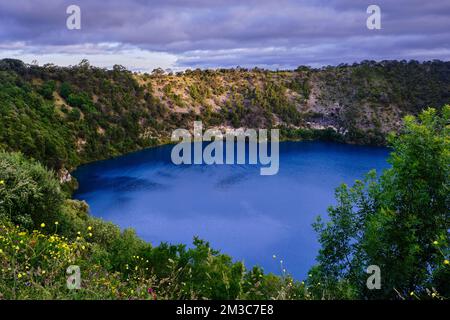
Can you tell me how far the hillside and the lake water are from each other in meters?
8.49

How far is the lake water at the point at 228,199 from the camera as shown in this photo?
5191 centimetres

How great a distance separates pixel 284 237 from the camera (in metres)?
54.1

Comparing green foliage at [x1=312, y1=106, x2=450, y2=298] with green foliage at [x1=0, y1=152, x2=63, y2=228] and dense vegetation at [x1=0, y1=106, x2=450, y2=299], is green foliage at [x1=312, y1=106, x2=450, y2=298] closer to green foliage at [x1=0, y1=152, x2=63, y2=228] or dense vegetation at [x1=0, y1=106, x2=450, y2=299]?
dense vegetation at [x1=0, y1=106, x2=450, y2=299]

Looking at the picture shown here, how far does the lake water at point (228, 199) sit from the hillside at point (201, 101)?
27.8ft

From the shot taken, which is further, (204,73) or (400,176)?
(204,73)

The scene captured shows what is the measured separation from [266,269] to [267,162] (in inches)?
2328

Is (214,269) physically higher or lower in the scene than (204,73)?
lower

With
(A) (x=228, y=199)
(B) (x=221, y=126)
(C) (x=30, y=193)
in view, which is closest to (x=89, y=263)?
(C) (x=30, y=193)

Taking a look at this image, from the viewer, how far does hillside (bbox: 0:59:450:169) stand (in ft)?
290

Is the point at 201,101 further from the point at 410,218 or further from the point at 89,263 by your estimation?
the point at 89,263

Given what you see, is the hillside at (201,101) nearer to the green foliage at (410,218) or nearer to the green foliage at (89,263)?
the green foliage at (89,263)

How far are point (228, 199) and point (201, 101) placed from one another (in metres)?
64.5
